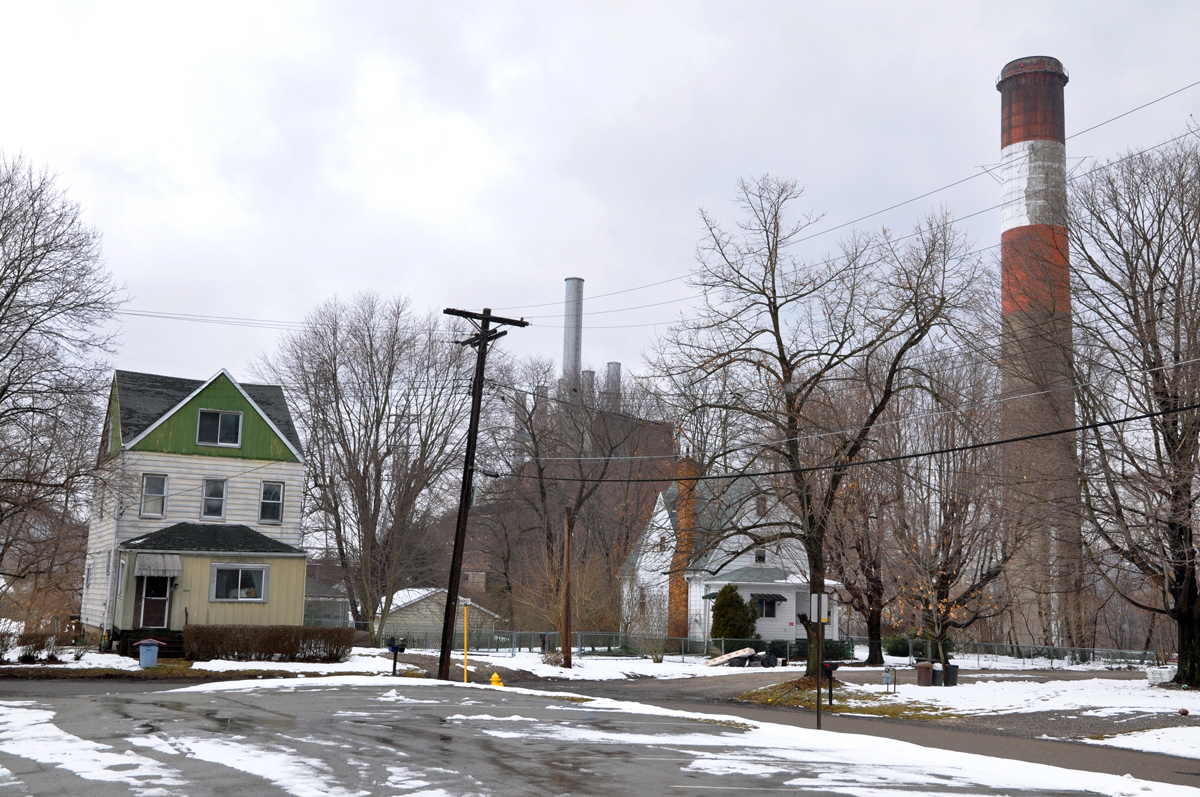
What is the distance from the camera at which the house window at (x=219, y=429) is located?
3753cm

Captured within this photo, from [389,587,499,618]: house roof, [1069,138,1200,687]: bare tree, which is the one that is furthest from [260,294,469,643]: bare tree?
Answer: [1069,138,1200,687]: bare tree

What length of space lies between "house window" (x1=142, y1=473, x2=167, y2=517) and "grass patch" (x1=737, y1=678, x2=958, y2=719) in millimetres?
21567

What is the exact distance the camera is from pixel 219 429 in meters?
37.8

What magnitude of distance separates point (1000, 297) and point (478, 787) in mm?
23928

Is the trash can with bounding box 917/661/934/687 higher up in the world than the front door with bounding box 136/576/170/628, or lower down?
lower down

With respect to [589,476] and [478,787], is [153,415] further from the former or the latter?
[478,787]

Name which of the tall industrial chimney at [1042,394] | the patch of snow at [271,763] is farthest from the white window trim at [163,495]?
the tall industrial chimney at [1042,394]

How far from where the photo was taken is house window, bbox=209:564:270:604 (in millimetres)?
35031

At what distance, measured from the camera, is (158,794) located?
1039cm

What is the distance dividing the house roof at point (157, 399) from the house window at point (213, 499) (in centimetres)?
299

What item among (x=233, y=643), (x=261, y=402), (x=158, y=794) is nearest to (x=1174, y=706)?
(x=158, y=794)

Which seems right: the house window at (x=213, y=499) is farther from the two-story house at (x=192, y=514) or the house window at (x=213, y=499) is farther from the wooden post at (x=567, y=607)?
the wooden post at (x=567, y=607)

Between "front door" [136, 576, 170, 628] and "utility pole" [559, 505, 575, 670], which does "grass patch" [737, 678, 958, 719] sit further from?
"front door" [136, 576, 170, 628]

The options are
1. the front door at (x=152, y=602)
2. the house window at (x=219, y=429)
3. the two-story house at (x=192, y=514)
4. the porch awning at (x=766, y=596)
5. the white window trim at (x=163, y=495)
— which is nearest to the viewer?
the front door at (x=152, y=602)
